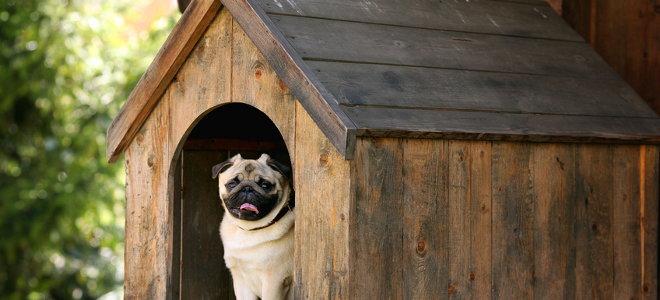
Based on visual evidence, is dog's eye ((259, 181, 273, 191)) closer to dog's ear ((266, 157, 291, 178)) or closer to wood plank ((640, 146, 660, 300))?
dog's ear ((266, 157, 291, 178))

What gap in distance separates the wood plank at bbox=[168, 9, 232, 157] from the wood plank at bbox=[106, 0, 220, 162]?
0.04 meters

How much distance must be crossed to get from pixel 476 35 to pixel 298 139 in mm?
1084

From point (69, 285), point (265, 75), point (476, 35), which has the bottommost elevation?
point (69, 285)

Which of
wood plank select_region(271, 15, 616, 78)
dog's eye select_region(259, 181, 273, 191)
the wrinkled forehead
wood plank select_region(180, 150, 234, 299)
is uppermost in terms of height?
wood plank select_region(271, 15, 616, 78)

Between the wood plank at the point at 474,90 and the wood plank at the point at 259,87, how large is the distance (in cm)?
21

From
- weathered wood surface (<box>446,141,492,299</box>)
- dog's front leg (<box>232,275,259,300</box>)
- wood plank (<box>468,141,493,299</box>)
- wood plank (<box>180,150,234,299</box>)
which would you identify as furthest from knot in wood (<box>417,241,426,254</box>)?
A: wood plank (<box>180,150,234,299</box>)

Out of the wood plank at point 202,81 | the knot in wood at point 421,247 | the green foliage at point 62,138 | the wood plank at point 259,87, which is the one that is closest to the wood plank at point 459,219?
the knot in wood at point 421,247

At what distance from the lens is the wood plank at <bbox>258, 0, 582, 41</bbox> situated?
3.51 m

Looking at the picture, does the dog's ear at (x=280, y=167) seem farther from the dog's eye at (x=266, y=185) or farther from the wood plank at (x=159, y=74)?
the wood plank at (x=159, y=74)

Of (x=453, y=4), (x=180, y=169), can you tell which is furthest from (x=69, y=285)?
(x=453, y=4)

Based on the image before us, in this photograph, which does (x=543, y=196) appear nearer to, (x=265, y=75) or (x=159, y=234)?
(x=265, y=75)

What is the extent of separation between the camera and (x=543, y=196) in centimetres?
356

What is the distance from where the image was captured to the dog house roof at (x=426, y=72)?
3.15 meters

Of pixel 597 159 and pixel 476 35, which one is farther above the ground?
pixel 476 35
